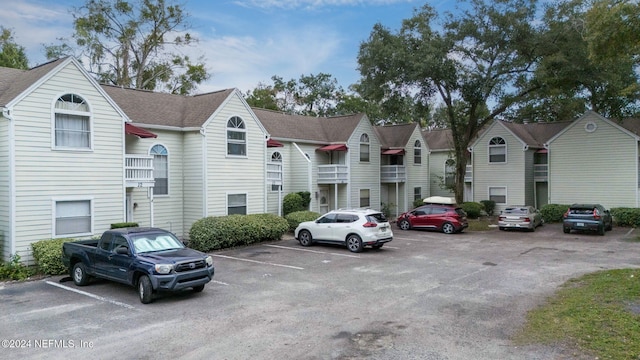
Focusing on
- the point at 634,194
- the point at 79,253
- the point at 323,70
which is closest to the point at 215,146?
the point at 79,253

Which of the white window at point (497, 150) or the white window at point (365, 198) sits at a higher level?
the white window at point (497, 150)

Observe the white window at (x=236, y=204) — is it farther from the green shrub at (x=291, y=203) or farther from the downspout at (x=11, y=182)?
the downspout at (x=11, y=182)

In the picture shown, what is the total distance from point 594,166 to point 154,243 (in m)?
28.3

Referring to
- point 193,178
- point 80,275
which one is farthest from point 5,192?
point 193,178

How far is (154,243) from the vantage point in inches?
449

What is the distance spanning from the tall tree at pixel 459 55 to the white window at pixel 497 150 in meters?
3.72

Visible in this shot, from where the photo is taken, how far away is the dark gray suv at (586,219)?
2253 centimetres

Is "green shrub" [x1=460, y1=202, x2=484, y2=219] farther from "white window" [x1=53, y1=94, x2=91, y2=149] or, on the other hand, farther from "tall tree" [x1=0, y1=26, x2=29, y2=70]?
"tall tree" [x1=0, y1=26, x2=29, y2=70]

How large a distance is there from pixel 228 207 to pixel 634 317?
651 inches

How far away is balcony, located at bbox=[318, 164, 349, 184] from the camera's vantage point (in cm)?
2764

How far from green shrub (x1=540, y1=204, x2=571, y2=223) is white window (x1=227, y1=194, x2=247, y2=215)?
20212 millimetres

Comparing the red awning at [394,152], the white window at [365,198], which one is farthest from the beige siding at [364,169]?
the red awning at [394,152]

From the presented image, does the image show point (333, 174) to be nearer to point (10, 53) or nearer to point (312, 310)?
point (312, 310)

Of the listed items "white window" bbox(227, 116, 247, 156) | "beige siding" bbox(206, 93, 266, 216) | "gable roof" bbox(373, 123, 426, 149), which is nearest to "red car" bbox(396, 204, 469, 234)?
"gable roof" bbox(373, 123, 426, 149)
